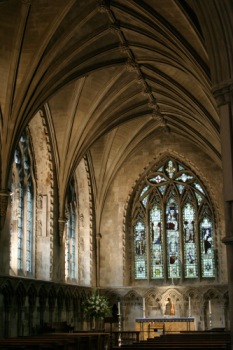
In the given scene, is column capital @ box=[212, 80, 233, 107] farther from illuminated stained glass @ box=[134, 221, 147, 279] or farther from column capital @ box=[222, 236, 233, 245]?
illuminated stained glass @ box=[134, 221, 147, 279]

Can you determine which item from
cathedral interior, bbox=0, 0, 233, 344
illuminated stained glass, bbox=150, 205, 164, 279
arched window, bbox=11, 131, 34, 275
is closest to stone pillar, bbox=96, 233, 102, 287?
cathedral interior, bbox=0, 0, 233, 344

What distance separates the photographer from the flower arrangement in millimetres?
26219

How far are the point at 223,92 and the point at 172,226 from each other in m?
18.5

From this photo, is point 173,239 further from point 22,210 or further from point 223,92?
point 223,92

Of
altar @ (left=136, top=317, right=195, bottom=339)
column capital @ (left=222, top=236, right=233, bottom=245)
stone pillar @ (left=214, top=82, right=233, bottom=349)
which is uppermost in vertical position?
stone pillar @ (left=214, top=82, right=233, bottom=349)

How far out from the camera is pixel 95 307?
86.4 ft

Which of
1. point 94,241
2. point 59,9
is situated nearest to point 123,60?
point 59,9

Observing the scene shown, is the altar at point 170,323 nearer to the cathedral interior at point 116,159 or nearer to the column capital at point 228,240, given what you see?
the cathedral interior at point 116,159

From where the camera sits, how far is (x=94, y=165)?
2941 centimetres

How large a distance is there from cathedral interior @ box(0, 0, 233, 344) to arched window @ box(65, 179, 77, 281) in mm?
110

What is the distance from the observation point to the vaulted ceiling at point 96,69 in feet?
59.9

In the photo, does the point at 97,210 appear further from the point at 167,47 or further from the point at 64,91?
the point at 167,47

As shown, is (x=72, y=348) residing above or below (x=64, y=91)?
below

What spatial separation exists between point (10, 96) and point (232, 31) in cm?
949
